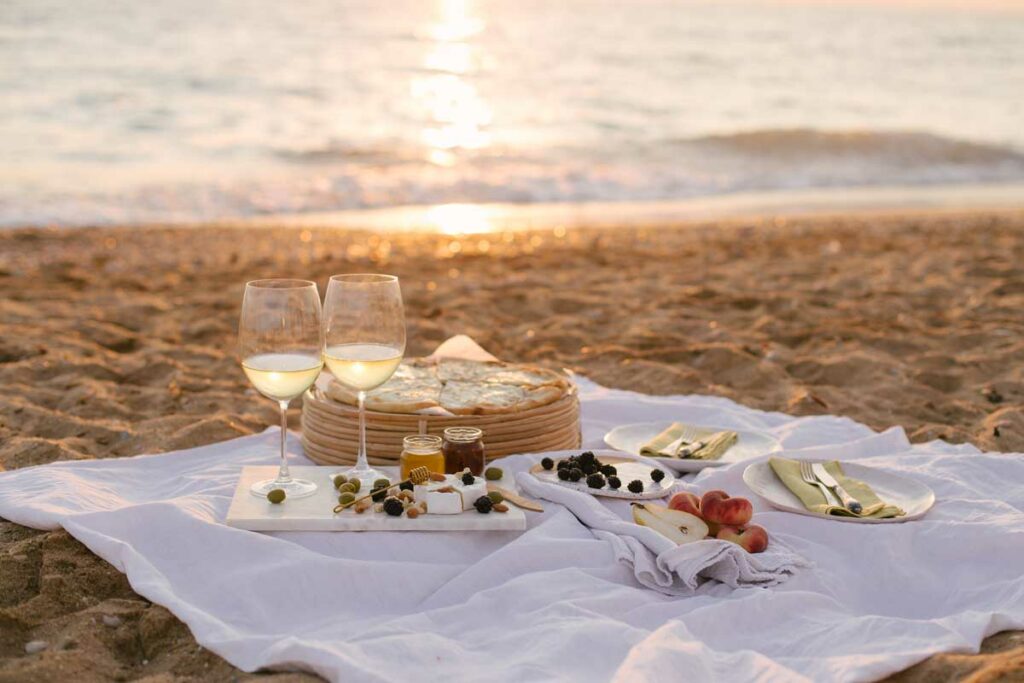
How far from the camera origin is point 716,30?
40375 mm

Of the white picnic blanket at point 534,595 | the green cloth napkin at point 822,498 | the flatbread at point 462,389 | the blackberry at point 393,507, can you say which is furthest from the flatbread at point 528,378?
the blackberry at point 393,507

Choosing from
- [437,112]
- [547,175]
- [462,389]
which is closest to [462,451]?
[462,389]

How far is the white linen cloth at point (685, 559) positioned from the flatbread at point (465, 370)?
987 millimetres

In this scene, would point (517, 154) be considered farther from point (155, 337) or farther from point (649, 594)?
point (649, 594)

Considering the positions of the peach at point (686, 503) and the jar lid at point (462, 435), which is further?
the jar lid at point (462, 435)

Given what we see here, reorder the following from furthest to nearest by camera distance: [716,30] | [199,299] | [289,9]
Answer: [716,30] → [289,9] → [199,299]

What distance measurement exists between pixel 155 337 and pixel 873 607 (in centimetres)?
501

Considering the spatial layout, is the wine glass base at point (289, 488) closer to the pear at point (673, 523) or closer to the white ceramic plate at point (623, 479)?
the white ceramic plate at point (623, 479)

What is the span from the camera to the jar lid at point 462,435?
335cm

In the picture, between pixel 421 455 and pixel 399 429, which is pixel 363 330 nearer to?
pixel 421 455

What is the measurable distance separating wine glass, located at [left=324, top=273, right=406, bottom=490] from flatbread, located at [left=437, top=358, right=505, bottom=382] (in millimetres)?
903

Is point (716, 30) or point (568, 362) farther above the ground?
point (716, 30)

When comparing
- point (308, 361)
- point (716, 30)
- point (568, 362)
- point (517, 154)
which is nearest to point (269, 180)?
point (517, 154)

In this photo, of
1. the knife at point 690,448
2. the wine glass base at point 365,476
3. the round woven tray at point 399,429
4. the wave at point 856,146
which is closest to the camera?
the wine glass base at point 365,476
